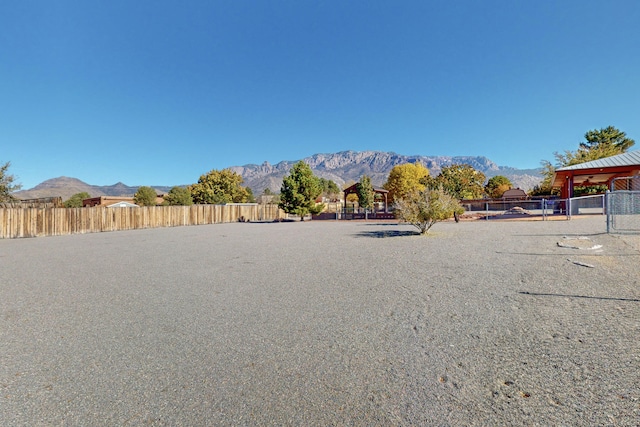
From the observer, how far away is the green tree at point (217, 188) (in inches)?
2245

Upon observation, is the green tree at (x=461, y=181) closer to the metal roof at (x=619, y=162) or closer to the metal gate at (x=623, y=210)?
the metal roof at (x=619, y=162)

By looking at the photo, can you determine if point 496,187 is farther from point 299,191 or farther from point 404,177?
point 299,191

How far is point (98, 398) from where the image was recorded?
2592 mm

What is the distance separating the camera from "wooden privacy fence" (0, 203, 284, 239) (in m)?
20.5

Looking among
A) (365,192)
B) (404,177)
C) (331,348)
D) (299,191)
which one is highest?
(404,177)

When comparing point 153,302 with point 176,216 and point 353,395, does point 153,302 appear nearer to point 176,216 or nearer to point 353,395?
point 353,395

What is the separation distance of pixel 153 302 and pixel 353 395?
13.5 feet

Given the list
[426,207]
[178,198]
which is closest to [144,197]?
[178,198]

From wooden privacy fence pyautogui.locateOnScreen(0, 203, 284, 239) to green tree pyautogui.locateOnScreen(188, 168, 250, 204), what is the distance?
825 inches

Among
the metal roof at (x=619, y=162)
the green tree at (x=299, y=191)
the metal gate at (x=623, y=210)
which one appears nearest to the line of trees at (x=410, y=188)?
the green tree at (x=299, y=191)

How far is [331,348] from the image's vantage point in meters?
3.34

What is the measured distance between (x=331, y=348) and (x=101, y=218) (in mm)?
28095

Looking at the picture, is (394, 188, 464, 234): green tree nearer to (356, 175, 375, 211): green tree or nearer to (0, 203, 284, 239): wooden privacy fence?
(0, 203, 284, 239): wooden privacy fence

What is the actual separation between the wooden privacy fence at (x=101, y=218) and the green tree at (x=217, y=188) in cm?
2095
